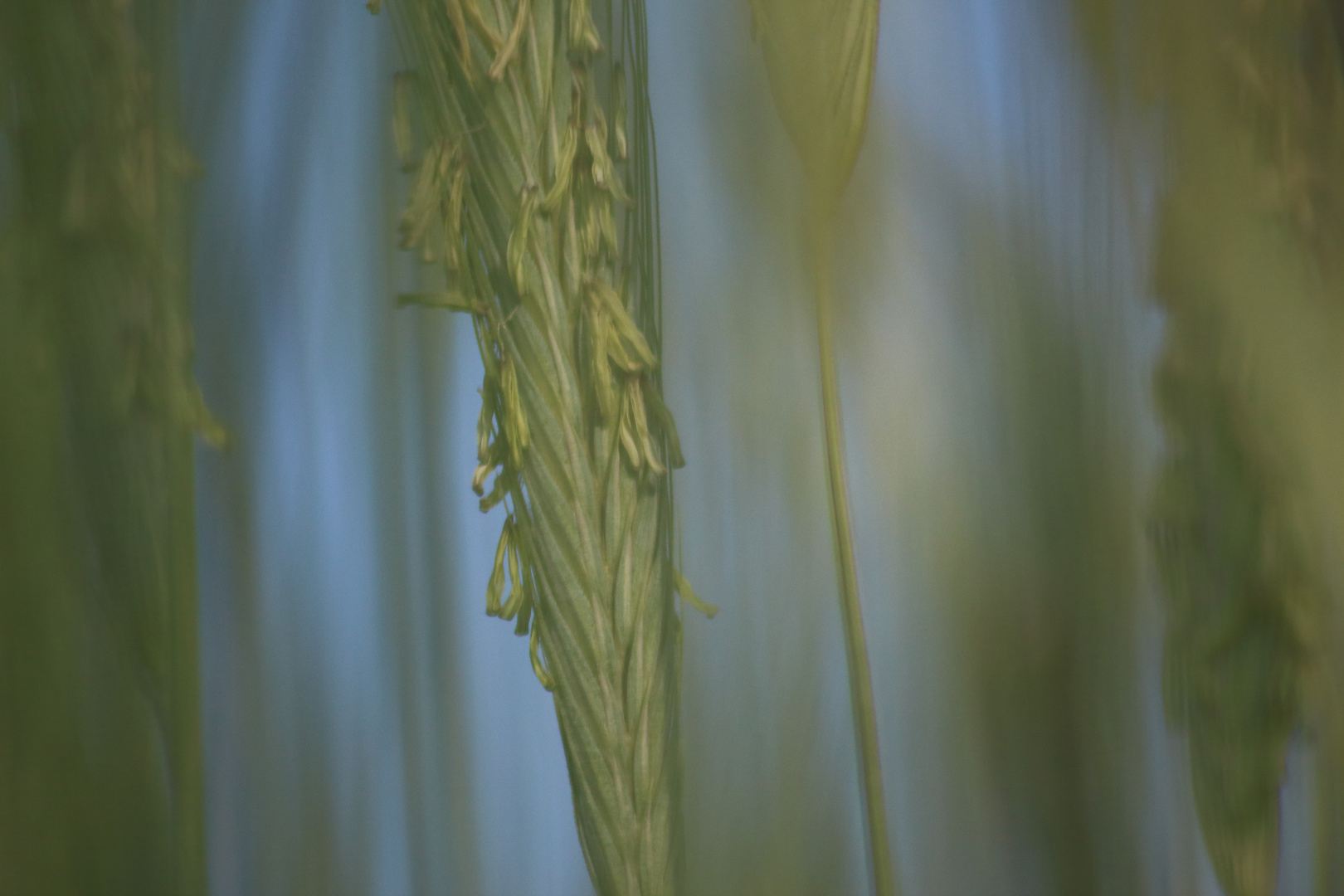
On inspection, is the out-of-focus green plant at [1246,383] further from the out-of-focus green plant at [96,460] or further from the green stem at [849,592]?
the out-of-focus green plant at [96,460]

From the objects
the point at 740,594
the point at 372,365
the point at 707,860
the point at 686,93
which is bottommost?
the point at 707,860

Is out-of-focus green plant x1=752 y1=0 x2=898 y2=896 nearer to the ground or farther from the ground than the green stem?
farther from the ground

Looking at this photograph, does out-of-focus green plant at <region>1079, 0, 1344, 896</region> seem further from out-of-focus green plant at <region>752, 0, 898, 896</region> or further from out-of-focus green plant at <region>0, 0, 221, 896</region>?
out-of-focus green plant at <region>0, 0, 221, 896</region>

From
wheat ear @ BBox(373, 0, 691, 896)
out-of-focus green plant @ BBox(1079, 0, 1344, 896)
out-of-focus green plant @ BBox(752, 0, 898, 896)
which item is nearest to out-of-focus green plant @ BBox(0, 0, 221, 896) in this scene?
wheat ear @ BBox(373, 0, 691, 896)

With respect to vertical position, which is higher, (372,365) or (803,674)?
(372,365)

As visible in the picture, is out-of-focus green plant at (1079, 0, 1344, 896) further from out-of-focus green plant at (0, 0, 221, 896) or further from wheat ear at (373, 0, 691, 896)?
out-of-focus green plant at (0, 0, 221, 896)

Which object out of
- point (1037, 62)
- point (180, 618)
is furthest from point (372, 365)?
point (1037, 62)

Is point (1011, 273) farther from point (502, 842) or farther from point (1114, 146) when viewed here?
point (502, 842)
